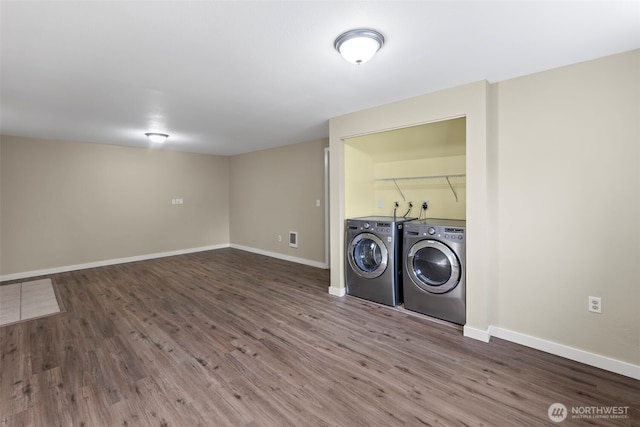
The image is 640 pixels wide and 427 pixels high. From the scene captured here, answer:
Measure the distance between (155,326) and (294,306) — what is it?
144 centimetres

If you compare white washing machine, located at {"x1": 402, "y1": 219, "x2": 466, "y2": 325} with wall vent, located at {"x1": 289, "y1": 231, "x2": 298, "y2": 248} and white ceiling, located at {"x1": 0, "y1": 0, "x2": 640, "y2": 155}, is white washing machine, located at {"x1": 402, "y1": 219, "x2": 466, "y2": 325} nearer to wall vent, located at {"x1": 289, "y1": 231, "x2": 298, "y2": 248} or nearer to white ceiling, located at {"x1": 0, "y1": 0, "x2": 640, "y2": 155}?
white ceiling, located at {"x1": 0, "y1": 0, "x2": 640, "y2": 155}

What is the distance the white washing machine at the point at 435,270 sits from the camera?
2.74 m

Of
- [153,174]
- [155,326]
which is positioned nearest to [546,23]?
[155,326]

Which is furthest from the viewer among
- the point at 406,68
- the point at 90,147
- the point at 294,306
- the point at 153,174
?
the point at 153,174

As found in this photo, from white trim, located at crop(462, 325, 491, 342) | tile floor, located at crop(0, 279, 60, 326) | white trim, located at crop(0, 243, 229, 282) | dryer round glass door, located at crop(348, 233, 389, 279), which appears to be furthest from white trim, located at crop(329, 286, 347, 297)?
white trim, located at crop(0, 243, 229, 282)

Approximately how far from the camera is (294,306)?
3375mm

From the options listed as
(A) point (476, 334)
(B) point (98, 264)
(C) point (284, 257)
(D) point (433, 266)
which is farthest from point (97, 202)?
(A) point (476, 334)

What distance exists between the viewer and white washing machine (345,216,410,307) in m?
3.27

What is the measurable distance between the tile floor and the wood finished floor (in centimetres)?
23

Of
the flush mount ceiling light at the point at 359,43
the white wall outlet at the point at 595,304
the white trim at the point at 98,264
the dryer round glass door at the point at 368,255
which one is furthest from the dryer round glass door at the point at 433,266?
the white trim at the point at 98,264

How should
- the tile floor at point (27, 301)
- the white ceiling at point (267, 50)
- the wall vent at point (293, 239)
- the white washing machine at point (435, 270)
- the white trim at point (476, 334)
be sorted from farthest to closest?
the wall vent at point (293, 239) < the tile floor at point (27, 301) < the white washing machine at point (435, 270) < the white trim at point (476, 334) < the white ceiling at point (267, 50)

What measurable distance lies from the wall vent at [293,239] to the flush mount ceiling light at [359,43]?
4.08 metres

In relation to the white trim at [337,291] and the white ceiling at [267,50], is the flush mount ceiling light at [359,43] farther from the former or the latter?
the white trim at [337,291]

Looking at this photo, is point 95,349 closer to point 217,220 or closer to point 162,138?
point 162,138
